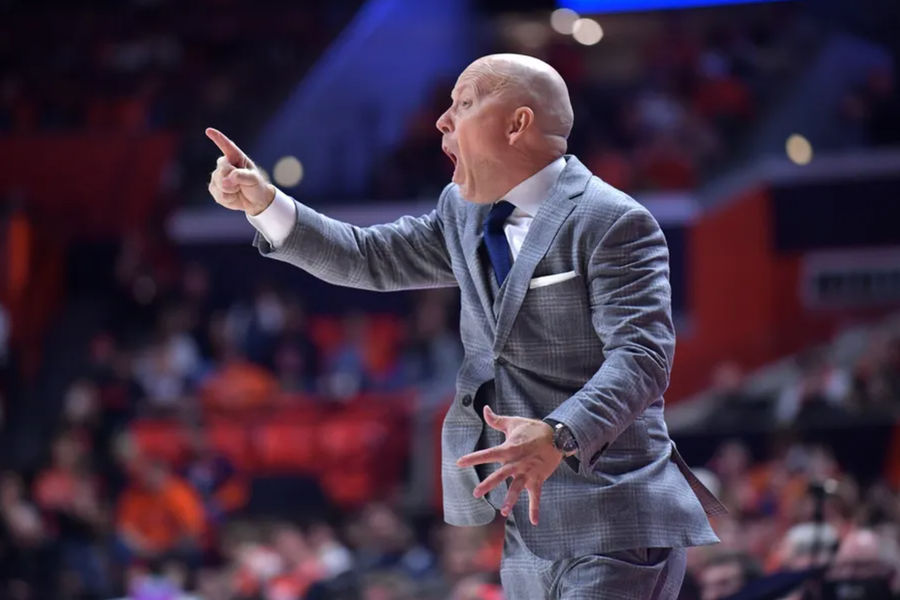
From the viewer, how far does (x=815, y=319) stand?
487 inches

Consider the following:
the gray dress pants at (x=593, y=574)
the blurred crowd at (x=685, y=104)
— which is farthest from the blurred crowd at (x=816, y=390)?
the gray dress pants at (x=593, y=574)

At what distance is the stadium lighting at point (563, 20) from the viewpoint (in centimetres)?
1767

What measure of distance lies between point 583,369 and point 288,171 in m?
11.2

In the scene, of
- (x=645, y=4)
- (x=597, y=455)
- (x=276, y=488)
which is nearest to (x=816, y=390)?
(x=276, y=488)

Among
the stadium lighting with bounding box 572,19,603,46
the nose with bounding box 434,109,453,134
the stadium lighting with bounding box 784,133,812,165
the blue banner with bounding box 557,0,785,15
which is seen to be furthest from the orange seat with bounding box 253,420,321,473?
the stadium lighting with bounding box 572,19,603,46

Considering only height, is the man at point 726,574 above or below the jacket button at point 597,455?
below

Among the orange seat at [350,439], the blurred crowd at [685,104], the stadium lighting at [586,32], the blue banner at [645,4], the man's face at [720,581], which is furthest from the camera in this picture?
the stadium lighting at [586,32]

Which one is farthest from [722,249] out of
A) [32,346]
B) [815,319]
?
[32,346]

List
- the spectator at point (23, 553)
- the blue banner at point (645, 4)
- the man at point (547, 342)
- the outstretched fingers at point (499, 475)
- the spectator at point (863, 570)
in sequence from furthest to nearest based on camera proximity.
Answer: the blue banner at point (645, 4)
the spectator at point (23, 553)
the spectator at point (863, 570)
the man at point (547, 342)
the outstretched fingers at point (499, 475)

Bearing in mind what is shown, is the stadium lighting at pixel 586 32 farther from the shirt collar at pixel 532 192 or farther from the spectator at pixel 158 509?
the shirt collar at pixel 532 192

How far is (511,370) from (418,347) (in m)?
8.45

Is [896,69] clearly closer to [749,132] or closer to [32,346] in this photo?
[749,132]

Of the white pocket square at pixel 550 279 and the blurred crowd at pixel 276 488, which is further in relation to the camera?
the blurred crowd at pixel 276 488

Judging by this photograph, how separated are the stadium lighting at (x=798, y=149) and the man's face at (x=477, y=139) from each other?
9.99m
